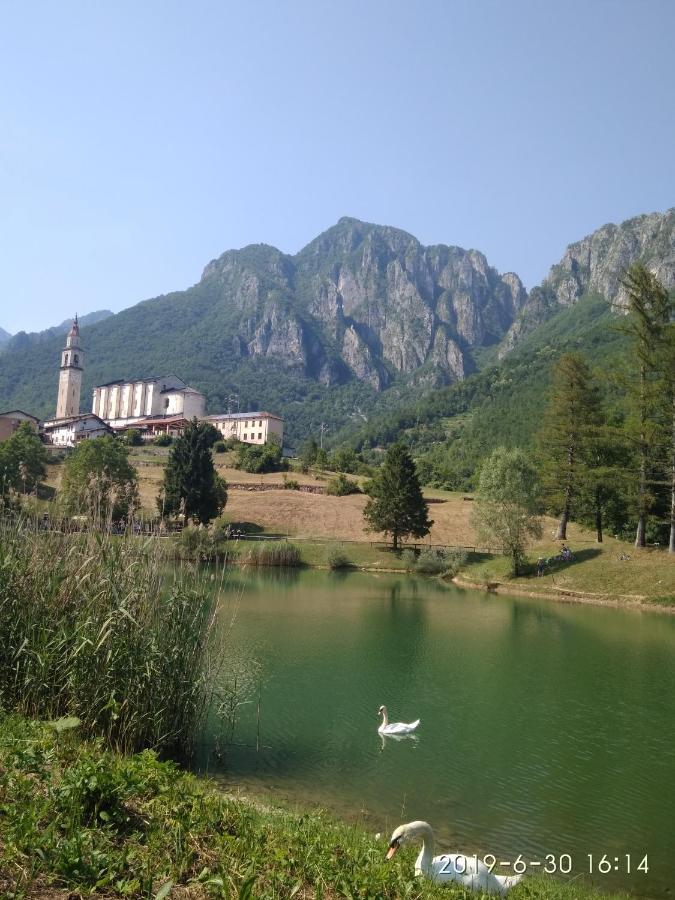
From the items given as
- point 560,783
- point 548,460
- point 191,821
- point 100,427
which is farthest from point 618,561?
point 100,427

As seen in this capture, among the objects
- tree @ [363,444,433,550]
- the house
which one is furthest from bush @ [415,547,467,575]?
the house

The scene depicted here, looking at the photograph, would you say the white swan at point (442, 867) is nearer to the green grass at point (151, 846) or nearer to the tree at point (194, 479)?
the green grass at point (151, 846)

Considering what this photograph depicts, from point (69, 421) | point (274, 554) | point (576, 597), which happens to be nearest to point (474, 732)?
point (576, 597)

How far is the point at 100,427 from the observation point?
347ft

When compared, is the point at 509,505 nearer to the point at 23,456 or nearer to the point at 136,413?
the point at 23,456

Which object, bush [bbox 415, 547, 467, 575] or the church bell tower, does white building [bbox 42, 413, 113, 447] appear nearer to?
the church bell tower

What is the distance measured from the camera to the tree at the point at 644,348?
3966 centimetres

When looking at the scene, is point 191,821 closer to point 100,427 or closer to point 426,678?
point 426,678

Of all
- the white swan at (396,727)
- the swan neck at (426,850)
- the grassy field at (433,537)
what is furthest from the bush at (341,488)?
the swan neck at (426,850)

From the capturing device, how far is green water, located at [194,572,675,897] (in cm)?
943

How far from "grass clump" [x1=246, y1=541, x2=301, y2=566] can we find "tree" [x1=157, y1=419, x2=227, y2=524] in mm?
6227

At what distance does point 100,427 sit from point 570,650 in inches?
3734

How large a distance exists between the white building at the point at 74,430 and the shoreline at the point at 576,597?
75695 mm

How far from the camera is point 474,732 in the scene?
13508 millimetres
